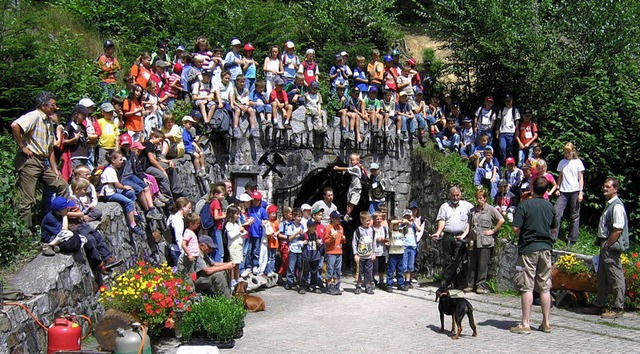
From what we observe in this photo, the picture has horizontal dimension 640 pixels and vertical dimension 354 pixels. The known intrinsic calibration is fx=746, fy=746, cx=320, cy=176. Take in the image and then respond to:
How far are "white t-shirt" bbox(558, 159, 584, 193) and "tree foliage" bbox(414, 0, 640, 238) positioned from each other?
1628 millimetres

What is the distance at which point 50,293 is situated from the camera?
329 inches

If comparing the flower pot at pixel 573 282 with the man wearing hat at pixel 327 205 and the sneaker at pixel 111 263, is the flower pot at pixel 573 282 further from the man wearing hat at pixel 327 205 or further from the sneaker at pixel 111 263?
the sneaker at pixel 111 263

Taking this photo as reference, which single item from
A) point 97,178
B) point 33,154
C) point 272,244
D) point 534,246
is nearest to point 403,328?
point 534,246

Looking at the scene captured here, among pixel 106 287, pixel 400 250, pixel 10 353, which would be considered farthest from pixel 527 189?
pixel 10 353

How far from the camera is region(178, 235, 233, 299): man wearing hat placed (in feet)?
37.7

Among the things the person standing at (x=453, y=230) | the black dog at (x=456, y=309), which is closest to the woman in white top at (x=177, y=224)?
the black dog at (x=456, y=309)

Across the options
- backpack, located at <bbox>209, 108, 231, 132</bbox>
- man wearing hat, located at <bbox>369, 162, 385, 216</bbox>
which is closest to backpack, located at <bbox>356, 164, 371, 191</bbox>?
man wearing hat, located at <bbox>369, 162, 385, 216</bbox>

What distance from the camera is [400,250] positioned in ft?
48.5

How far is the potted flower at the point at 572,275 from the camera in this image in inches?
488

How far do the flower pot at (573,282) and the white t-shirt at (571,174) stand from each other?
2801mm

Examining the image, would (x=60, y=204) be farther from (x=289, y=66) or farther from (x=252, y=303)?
(x=289, y=66)

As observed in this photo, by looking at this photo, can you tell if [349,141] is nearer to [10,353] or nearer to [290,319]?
[290,319]

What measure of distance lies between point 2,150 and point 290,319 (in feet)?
17.3

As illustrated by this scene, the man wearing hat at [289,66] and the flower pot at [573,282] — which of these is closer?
the flower pot at [573,282]
